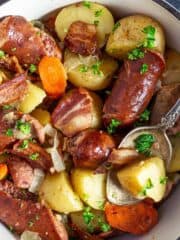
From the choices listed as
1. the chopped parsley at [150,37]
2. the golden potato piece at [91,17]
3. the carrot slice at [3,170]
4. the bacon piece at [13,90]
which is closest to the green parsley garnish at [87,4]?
the golden potato piece at [91,17]

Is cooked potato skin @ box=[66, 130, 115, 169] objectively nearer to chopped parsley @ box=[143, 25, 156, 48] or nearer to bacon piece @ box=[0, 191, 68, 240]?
bacon piece @ box=[0, 191, 68, 240]

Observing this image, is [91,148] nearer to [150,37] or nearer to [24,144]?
[24,144]

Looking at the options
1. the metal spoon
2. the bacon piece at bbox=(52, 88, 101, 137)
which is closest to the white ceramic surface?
the metal spoon

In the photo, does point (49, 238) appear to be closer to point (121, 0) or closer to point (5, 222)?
point (5, 222)

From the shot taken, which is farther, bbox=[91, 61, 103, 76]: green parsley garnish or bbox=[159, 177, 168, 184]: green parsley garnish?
bbox=[91, 61, 103, 76]: green parsley garnish

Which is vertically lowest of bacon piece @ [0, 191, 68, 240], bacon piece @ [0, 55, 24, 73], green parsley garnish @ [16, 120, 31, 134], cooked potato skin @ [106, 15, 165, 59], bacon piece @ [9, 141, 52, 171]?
bacon piece @ [0, 191, 68, 240]

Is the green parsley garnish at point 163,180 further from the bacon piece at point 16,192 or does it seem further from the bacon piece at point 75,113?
the bacon piece at point 16,192

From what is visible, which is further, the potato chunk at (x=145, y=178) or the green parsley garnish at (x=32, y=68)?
the green parsley garnish at (x=32, y=68)
